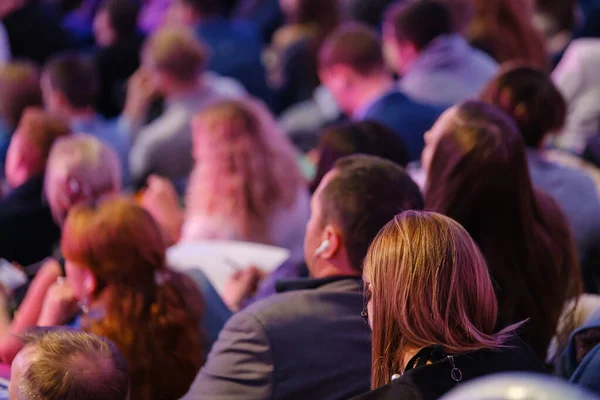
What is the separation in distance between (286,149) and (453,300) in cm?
224

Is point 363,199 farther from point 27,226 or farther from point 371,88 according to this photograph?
point 371,88

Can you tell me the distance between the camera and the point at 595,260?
336 cm

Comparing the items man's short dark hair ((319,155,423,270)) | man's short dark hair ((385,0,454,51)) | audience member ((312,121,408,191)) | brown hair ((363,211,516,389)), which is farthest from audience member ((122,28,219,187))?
brown hair ((363,211,516,389))

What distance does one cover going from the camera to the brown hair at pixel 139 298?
269 cm

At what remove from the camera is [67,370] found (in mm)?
1845

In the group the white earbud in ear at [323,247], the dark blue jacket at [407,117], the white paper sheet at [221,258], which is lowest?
the white paper sheet at [221,258]

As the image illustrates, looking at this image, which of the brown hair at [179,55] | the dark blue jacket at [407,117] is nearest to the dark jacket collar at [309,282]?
the dark blue jacket at [407,117]

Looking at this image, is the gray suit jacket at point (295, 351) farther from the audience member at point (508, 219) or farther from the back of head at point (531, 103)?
the back of head at point (531, 103)

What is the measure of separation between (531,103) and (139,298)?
59.8 inches

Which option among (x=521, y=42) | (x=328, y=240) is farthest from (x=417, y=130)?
(x=328, y=240)

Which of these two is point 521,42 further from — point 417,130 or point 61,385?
point 61,385

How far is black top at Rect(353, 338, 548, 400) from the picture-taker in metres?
1.78

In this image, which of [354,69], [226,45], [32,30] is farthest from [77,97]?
[32,30]

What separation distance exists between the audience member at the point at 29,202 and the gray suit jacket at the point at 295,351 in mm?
1948
